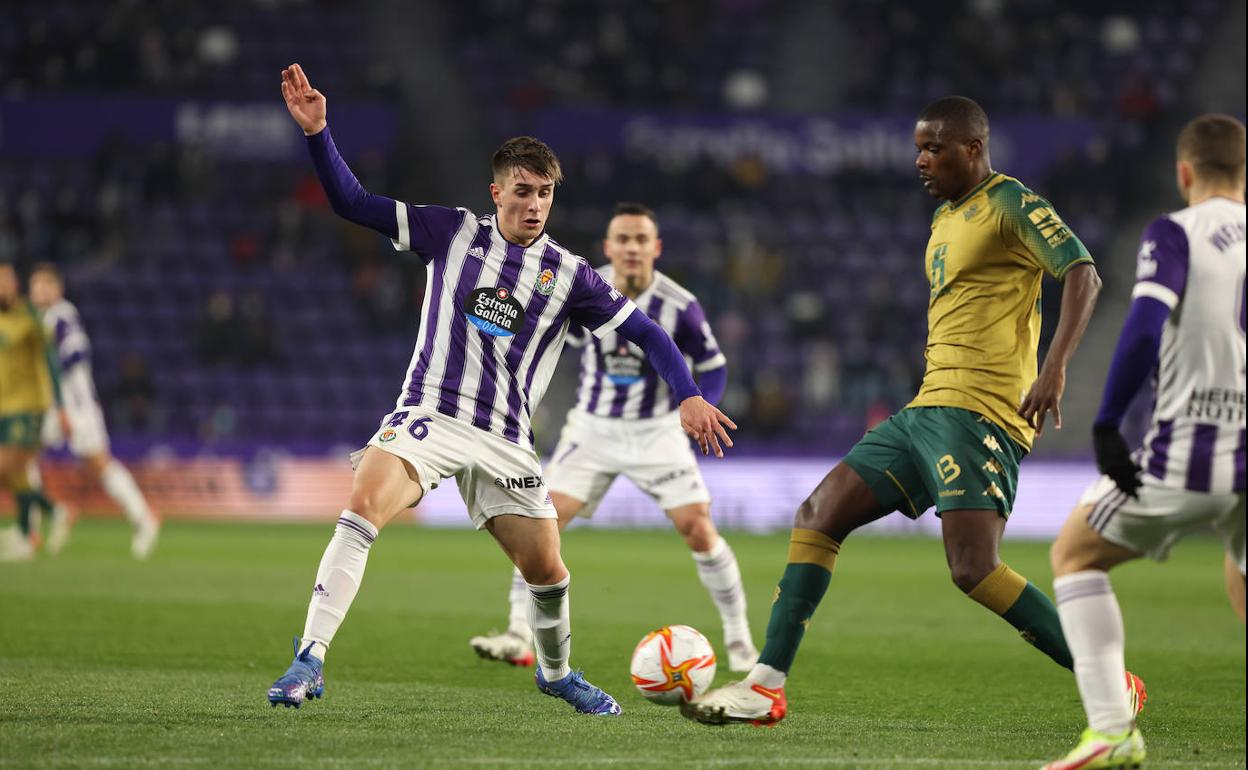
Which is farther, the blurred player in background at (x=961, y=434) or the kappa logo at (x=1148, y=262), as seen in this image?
the blurred player in background at (x=961, y=434)

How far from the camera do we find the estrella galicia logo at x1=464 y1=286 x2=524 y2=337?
6258mm

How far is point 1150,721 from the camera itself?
6.43m

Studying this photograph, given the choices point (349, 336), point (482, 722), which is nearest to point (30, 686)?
point (482, 722)

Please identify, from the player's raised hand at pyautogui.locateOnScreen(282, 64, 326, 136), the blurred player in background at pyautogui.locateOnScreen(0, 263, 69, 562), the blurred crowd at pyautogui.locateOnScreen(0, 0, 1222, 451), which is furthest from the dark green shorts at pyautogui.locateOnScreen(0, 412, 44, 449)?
the player's raised hand at pyautogui.locateOnScreen(282, 64, 326, 136)

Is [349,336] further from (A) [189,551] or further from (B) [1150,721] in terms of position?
(B) [1150,721]

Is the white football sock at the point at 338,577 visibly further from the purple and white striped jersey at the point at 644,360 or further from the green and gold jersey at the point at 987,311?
the purple and white striped jersey at the point at 644,360

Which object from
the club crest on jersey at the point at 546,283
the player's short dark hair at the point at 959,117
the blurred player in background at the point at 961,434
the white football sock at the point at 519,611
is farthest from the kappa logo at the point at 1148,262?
the white football sock at the point at 519,611

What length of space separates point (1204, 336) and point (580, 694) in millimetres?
3104

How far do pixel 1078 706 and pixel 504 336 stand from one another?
3.14 metres

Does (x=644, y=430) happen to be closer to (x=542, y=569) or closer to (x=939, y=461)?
(x=542, y=569)

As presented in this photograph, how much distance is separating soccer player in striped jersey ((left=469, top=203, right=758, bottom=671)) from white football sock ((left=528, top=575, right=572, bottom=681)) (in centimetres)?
182

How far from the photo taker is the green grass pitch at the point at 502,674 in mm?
5309

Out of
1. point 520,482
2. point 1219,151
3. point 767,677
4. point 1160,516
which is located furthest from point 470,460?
point 1219,151

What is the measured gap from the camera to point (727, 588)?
847 centimetres
